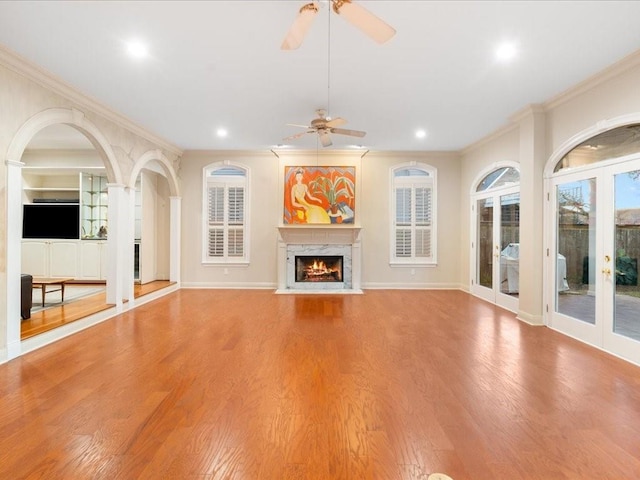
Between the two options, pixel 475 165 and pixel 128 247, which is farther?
pixel 475 165

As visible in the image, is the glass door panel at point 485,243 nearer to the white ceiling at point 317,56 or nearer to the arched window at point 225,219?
the white ceiling at point 317,56

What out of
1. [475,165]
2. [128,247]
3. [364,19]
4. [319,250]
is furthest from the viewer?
[319,250]

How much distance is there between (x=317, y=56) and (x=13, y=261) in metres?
3.88

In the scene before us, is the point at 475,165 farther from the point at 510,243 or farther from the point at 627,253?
the point at 627,253

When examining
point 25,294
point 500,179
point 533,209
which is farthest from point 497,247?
point 25,294

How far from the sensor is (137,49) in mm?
3426

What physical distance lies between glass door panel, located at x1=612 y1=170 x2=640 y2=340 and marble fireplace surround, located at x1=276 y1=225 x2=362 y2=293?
462 centimetres

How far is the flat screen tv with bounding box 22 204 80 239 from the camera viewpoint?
7633mm

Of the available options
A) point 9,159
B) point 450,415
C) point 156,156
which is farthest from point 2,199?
point 450,415

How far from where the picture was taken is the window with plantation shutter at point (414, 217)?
26.1 ft

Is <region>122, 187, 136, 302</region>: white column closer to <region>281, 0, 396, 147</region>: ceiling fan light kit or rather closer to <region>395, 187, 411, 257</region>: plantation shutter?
<region>281, 0, 396, 147</region>: ceiling fan light kit

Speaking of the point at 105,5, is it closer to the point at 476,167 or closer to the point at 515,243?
the point at 515,243

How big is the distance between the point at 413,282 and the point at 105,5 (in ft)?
23.4

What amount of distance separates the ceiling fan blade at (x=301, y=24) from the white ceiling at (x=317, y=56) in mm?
457
